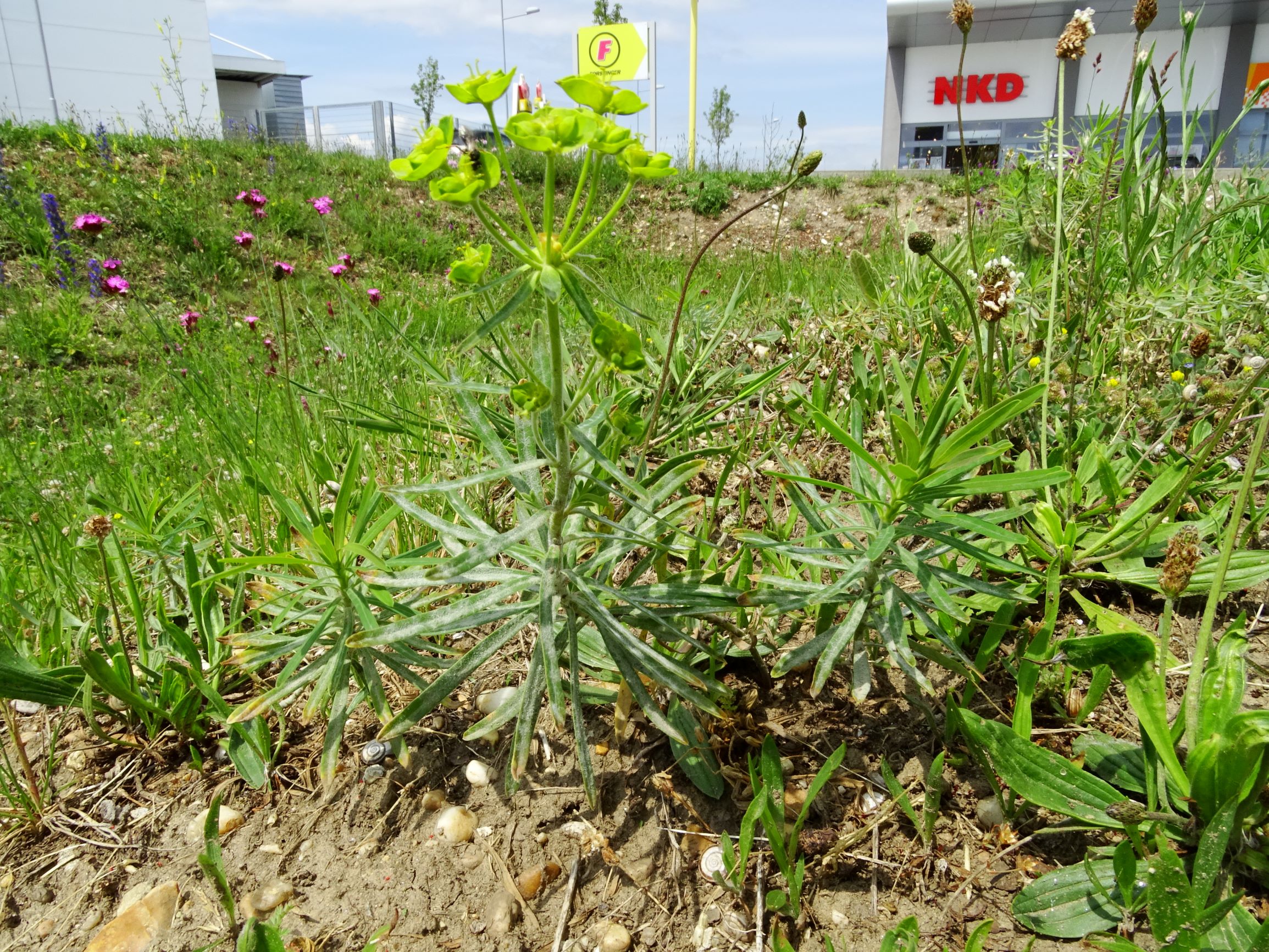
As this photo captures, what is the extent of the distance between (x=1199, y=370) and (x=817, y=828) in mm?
1612

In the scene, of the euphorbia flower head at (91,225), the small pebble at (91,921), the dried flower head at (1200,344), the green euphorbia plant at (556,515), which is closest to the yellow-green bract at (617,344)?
the green euphorbia plant at (556,515)

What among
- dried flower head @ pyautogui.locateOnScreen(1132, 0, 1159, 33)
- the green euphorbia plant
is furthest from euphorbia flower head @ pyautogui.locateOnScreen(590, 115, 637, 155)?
dried flower head @ pyautogui.locateOnScreen(1132, 0, 1159, 33)

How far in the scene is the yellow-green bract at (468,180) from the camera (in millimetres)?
767

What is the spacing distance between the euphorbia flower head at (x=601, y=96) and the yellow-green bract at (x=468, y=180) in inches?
4.3

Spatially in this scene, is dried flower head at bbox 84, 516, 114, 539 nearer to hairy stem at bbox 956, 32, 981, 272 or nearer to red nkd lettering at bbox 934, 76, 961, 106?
hairy stem at bbox 956, 32, 981, 272

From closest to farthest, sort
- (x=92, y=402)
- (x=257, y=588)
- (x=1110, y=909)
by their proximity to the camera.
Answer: (x=1110, y=909)
(x=257, y=588)
(x=92, y=402)

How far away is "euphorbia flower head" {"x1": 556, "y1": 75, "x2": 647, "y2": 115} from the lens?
0.80 meters

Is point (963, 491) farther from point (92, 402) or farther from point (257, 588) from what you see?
point (92, 402)

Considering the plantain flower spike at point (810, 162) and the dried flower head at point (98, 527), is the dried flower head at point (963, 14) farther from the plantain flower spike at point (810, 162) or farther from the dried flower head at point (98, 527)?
the dried flower head at point (98, 527)

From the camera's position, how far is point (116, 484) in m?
2.19

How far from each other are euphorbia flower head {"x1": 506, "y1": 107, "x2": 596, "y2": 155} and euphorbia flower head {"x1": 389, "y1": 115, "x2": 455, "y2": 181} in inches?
2.8

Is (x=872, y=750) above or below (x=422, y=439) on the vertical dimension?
below

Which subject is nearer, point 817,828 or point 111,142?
point 817,828

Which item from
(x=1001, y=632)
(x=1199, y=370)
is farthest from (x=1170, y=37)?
(x=1001, y=632)
